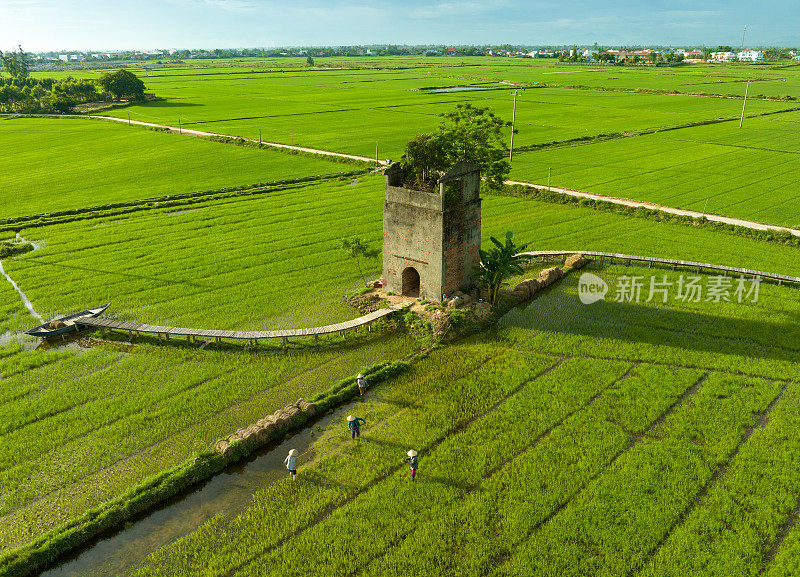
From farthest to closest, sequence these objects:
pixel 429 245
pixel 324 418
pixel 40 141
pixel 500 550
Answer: pixel 40 141
pixel 429 245
pixel 324 418
pixel 500 550

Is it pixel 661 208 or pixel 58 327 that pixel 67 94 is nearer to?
pixel 58 327

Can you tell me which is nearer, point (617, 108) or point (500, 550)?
point (500, 550)

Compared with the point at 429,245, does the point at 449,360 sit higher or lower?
lower

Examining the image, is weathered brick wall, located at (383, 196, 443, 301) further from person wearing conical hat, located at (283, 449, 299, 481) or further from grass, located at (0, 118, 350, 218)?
grass, located at (0, 118, 350, 218)

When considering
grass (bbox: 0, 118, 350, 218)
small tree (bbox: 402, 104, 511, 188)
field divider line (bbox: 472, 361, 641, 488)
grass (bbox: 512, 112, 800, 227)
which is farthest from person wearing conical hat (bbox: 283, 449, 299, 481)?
grass (bbox: 0, 118, 350, 218)

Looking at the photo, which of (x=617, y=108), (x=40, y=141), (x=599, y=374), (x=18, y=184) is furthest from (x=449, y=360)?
(x=617, y=108)

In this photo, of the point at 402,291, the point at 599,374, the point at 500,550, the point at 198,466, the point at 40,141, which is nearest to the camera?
the point at 500,550

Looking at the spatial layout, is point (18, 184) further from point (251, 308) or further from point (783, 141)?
point (783, 141)
